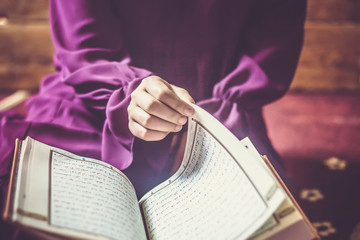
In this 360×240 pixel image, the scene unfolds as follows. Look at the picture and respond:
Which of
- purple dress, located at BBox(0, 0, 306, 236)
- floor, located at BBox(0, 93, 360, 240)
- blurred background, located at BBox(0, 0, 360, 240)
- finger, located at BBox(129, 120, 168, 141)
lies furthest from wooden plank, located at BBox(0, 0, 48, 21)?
finger, located at BBox(129, 120, 168, 141)

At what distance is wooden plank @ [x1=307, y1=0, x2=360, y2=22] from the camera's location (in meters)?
1.41

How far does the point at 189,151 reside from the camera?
0.43 meters

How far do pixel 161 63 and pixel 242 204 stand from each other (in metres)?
0.43

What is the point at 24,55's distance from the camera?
1.44m

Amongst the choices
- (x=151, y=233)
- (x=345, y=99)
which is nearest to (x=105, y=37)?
(x=151, y=233)

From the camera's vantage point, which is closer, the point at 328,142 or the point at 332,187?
the point at 332,187

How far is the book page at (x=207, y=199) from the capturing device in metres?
0.32

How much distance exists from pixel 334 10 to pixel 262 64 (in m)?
1.08

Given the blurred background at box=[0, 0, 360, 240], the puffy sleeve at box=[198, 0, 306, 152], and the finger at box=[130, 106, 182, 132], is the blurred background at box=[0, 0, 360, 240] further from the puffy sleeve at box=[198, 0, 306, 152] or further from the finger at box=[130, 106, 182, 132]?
the finger at box=[130, 106, 182, 132]

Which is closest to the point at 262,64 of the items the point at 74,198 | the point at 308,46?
the point at 74,198

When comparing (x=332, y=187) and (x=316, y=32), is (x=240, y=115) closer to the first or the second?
(x=332, y=187)

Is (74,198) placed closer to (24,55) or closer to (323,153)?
(323,153)

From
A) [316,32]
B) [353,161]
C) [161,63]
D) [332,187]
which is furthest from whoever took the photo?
[316,32]

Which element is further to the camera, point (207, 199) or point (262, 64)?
point (262, 64)
